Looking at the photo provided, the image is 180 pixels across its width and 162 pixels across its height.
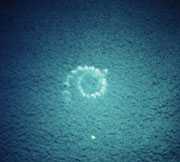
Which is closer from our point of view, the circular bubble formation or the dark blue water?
the dark blue water

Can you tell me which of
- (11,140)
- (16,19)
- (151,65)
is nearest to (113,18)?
(151,65)

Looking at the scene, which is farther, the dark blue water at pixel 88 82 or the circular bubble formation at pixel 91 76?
the circular bubble formation at pixel 91 76

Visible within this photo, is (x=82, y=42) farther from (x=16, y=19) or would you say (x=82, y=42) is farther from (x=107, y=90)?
(x=16, y=19)
